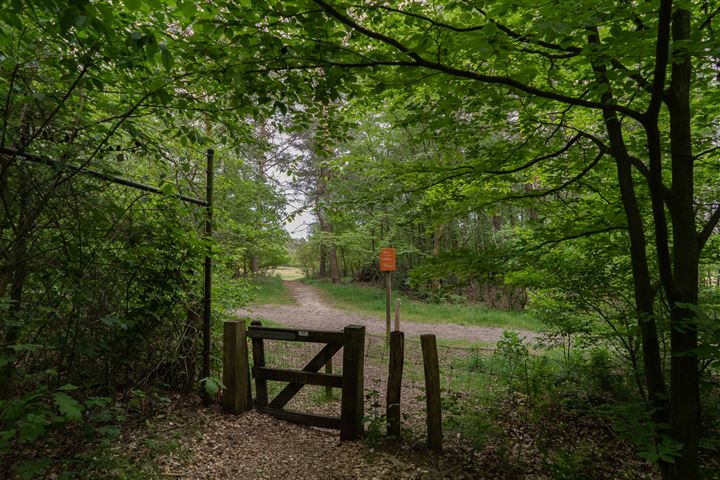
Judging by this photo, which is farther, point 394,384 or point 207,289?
point 207,289

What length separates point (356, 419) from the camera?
4.04 m

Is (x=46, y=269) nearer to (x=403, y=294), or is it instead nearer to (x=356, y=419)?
(x=356, y=419)

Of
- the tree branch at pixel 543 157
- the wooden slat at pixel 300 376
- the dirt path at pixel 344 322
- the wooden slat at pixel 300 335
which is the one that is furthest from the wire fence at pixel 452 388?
the dirt path at pixel 344 322

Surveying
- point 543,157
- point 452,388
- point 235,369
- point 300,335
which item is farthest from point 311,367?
point 543,157

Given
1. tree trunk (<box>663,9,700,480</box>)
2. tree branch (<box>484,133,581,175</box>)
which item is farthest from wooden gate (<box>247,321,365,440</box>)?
tree trunk (<box>663,9,700,480</box>)

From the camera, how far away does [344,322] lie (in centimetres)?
1296

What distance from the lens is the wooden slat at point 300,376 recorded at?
4.12 meters

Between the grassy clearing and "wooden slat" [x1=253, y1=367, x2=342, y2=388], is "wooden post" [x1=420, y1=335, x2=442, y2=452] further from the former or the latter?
the grassy clearing

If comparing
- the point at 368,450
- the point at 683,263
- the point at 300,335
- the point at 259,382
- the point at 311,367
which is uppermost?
the point at 683,263

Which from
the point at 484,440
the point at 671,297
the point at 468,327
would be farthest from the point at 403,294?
the point at 671,297

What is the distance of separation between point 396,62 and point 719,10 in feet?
7.36

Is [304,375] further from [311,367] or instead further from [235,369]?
[235,369]

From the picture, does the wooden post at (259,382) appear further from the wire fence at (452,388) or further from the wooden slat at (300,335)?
the wire fence at (452,388)

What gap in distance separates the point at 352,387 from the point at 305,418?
32.1 inches
